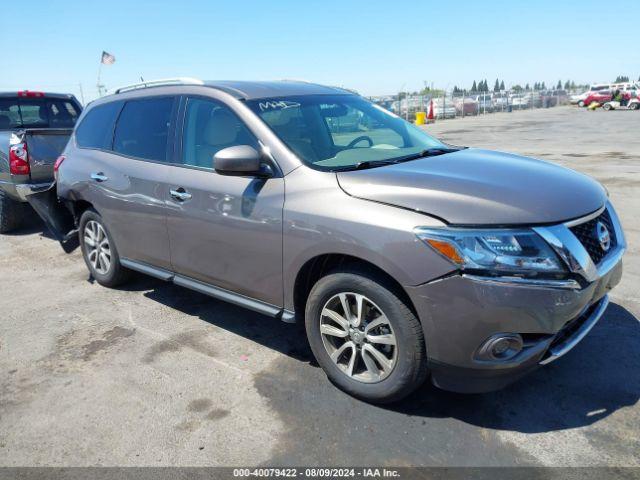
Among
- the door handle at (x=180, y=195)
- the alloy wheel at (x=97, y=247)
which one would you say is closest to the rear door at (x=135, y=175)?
the door handle at (x=180, y=195)

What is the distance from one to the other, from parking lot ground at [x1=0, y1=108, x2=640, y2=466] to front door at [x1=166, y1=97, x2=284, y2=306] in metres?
0.56

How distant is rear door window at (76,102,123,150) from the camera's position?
186 inches

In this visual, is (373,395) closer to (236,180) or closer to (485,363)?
(485,363)

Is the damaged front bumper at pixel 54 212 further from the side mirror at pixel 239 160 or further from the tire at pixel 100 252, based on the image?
the side mirror at pixel 239 160

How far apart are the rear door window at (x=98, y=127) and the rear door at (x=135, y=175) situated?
0.01 m

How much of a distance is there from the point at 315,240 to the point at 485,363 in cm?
112

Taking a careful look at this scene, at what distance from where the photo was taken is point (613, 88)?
4341cm

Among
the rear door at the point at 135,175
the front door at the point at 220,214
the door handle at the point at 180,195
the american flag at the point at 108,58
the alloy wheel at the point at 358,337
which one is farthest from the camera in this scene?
the american flag at the point at 108,58

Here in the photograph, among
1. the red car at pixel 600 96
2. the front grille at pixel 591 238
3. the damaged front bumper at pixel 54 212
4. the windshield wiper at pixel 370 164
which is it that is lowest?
the damaged front bumper at pixel 54 212

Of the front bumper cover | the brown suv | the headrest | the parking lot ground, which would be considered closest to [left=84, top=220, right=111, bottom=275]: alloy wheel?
the brown suv

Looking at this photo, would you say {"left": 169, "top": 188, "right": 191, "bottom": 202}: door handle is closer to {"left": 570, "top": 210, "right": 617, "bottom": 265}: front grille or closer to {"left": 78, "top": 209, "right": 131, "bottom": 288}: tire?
{"left": 78, "top": 209, "right": 131, "bottom": 288}: tire

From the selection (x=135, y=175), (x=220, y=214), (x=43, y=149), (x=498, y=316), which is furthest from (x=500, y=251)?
(x=43, y=149)

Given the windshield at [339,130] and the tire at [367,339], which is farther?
the windshield at [339,130]

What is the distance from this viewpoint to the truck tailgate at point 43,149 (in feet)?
21.9
